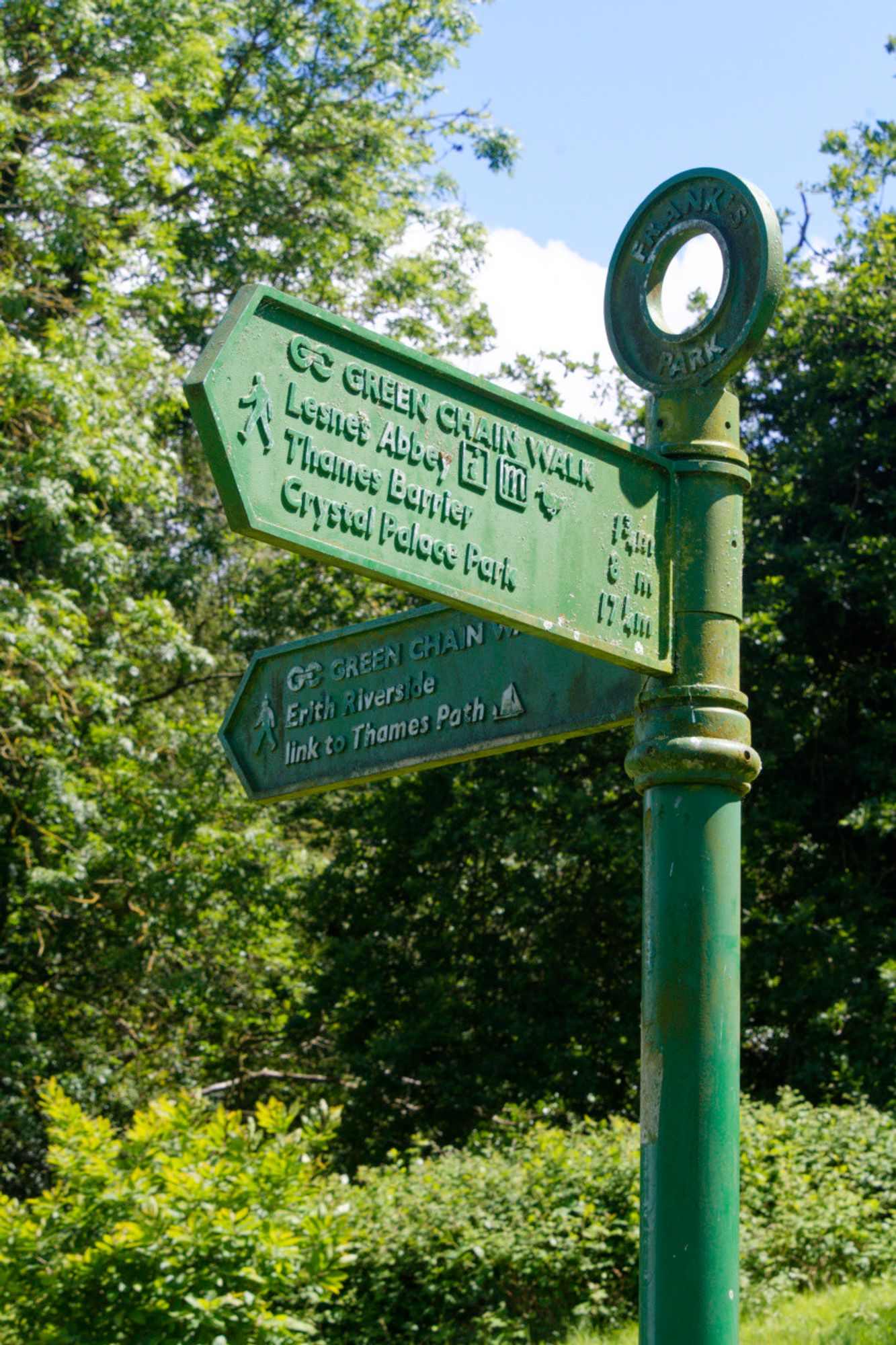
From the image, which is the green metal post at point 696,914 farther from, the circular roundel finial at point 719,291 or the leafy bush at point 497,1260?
the leafy bush at point 497,1260

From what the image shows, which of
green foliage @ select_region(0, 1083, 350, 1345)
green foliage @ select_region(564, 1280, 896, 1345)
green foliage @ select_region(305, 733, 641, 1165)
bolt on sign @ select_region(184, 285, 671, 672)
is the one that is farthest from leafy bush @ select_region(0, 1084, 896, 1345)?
bolt on sign @ select_region(184, 285, 671, 672)

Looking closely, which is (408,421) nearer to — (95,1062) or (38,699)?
(38,699)

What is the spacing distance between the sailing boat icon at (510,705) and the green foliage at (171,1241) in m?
4.11

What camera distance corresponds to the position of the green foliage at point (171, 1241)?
6.05m

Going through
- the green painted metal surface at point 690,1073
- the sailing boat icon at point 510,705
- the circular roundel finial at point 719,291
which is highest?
the circular roundel finial at point 719,291

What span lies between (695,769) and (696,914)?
0.25 meters

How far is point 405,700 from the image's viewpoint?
2.95m

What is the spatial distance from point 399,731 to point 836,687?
37.2ft

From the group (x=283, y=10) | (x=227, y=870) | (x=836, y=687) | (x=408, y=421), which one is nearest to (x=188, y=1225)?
(x=408, y=421)

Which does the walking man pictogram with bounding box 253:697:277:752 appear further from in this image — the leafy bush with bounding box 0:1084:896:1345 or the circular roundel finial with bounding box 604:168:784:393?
the leafy bush with bounding box 0:1084:896:1345

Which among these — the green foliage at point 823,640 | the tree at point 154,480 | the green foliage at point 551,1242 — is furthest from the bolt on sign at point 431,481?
the green foliage at point 823,640

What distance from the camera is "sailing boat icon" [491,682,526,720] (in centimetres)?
275

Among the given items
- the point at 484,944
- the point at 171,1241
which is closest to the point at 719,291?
the point at 171,1241

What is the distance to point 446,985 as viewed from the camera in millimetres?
14516
